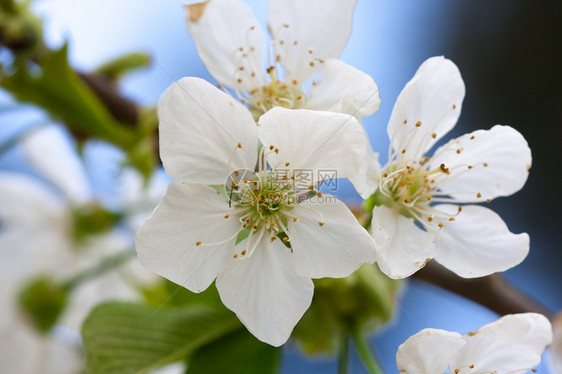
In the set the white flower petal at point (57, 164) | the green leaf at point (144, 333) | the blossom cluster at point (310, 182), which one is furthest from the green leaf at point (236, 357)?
the white flower petal at point (57, 164)

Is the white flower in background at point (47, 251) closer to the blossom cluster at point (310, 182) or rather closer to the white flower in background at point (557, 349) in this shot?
the blossom cluster at point (310, 182)

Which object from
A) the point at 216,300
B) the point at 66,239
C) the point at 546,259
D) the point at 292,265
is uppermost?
the point at 292,265

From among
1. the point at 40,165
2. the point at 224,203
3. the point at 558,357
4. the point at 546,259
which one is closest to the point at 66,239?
the point at 40,165

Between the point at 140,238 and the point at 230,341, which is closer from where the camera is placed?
the point at 140,238

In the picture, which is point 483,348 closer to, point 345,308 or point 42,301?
point 345,308

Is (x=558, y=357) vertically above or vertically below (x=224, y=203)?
below

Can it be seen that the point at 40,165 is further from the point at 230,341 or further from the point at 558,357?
the point at 558,357

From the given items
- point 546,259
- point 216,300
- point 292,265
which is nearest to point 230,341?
point 216,300

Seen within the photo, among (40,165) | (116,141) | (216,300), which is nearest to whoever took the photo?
(216,300)

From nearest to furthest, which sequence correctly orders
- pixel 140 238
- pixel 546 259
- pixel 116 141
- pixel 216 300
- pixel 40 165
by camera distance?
pixel 140 238, pixel 216 300, pixel 116 141, pixel 40 165, pixel 546 259
